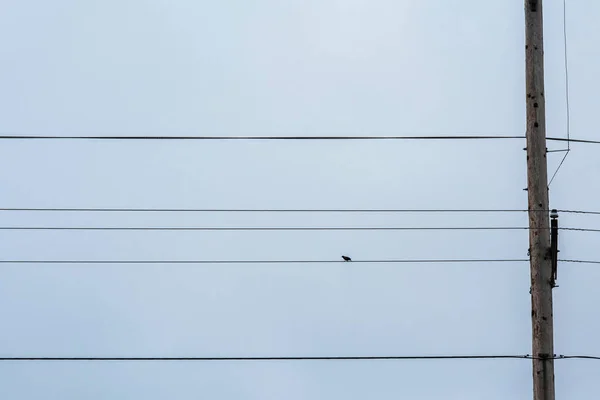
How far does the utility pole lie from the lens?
9688 mm

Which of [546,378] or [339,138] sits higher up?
[339,138]

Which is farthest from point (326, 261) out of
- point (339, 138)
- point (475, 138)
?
point (475, 138)

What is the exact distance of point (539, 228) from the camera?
9898 millimetres

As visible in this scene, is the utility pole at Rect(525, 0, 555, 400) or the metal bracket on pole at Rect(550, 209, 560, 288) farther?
the metal bracket on pole at Rect(550, 209, 560, 288)

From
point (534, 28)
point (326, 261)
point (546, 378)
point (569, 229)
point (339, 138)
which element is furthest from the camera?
point (326, 261)

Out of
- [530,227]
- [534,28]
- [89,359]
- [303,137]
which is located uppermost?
[534,28]

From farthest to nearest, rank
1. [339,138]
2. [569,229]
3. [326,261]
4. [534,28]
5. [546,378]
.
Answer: [326,261], [339,138], [569,229], [534,28], [546,378]

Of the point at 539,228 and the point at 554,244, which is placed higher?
the point at 539,228

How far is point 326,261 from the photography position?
13734 millimetres

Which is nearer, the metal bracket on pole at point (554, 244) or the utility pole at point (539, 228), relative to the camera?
the utility pole at point (539, 228)

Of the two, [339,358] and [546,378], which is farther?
[339,358]

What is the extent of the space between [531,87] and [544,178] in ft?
3.79

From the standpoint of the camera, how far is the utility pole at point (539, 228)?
969 centimetres

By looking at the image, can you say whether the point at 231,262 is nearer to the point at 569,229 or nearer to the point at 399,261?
the point at 399,261
